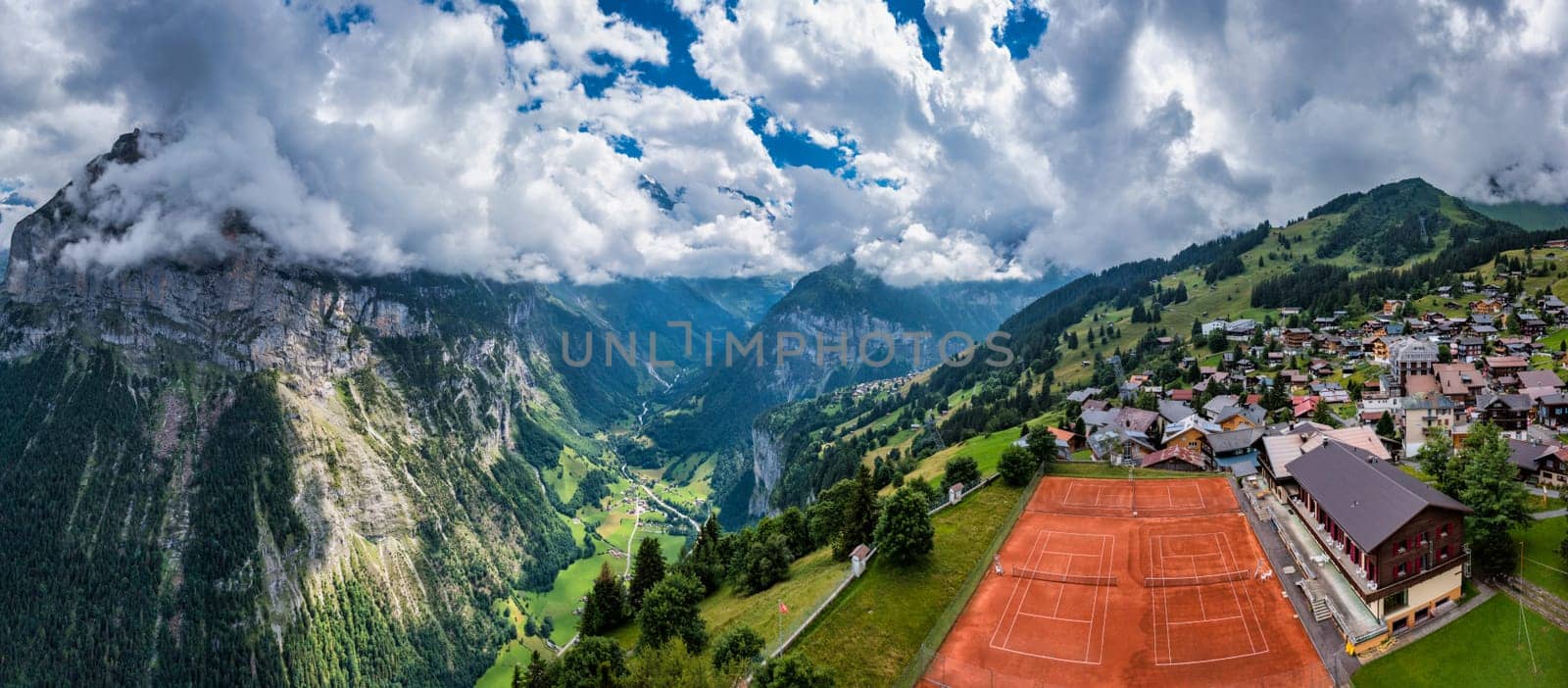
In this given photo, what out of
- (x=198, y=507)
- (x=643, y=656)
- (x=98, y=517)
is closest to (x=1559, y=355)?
(x=643, y=656)

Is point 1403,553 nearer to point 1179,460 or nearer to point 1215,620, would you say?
point 1215,620

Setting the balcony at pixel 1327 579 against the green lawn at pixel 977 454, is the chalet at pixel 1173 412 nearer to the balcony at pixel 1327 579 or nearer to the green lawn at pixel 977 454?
the green lawn at pixel 977 454

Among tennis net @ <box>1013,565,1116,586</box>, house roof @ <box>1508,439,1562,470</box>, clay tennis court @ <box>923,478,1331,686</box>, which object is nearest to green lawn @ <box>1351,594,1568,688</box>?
clay tennis court @ <box>923,478,1331,686</box>

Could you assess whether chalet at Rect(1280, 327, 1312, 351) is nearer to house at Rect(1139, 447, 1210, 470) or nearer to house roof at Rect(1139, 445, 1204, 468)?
house roof at Rect(1139, 445, 1204, 468)

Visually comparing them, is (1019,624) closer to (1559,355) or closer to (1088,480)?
(1088,480)

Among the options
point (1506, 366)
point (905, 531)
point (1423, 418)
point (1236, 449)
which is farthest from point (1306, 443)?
point (1506, 366)

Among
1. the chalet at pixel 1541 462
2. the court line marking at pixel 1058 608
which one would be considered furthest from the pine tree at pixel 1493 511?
the court line marking at pixel 1058 608
